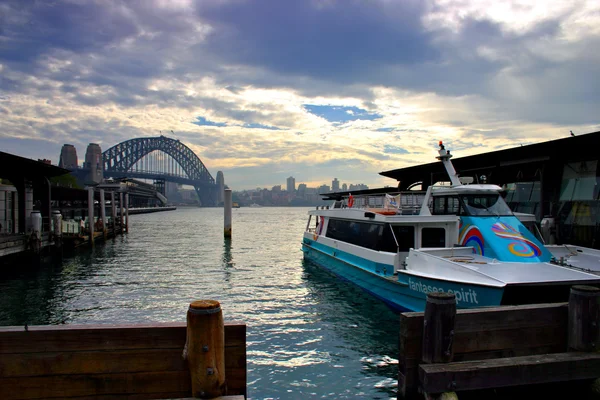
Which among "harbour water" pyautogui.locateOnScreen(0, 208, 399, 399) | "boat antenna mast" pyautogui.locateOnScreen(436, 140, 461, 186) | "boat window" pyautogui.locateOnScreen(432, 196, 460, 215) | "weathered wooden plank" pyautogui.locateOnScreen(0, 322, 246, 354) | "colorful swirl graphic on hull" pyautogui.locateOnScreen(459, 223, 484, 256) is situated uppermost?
"boat antenna mast" pyautogui.locateOnScreen(436, 140, 461, 186)

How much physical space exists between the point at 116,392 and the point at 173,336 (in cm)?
84

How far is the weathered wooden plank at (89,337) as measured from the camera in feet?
13.6

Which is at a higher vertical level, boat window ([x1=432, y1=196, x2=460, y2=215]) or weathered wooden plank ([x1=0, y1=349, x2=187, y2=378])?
boat window ([x1=432, y1=196, x2=460, y2=215])

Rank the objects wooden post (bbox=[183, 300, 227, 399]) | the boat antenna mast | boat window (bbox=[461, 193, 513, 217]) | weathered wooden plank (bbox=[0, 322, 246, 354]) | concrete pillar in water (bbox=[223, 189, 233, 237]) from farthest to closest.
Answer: concrete pillar in water (bbox=[223, 189, 233, 237]) → the boat antenna mast → boat window (bbox=[461, 193, 513, 217]) → weathered wooden plank (bbox=[0, 322, 246, 354]) → wooden post (bbox=[183, 300, 227, 399])

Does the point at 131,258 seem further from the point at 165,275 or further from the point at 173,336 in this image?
the point at 173,336

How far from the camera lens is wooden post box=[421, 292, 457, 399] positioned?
16.5 ft

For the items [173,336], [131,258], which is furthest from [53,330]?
[131,258]

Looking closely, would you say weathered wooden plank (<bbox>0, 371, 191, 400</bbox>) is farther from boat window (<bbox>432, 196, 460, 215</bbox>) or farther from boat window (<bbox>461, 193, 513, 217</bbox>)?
boat window (<bbox>432, 196, 460, 215</bbox>)

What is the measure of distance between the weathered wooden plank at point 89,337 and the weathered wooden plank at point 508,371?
306 cm

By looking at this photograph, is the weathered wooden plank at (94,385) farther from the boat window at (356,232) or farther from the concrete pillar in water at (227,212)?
the concrete pillar in water at (227,212)

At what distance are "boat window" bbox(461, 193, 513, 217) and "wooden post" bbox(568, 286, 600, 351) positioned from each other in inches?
266

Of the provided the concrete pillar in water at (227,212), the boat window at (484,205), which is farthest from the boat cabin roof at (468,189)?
the concrete pillar in water at (227,212)

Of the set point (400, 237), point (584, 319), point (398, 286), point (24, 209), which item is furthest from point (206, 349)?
point (24, 209)

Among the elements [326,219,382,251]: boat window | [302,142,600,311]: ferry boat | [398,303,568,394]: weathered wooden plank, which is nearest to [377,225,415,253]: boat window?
[302,142,600,311]: ferry boat
